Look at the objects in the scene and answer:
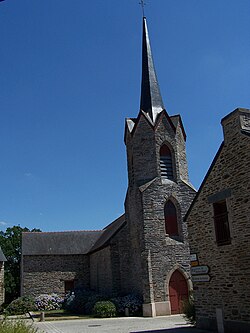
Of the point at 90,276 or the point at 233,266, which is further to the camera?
the point at 90,276

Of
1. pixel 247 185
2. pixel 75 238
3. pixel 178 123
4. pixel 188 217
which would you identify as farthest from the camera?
pixel 75 238

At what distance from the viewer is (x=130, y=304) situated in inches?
816

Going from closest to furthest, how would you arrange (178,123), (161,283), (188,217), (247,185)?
(247,185) → (188,217) → (161,283) → (178,123)

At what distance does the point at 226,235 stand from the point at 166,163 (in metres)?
10.1

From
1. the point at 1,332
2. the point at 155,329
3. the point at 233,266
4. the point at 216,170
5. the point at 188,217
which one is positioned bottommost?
the point at 155,329

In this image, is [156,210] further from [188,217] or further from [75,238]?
[75,238]

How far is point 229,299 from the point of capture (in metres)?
12.6

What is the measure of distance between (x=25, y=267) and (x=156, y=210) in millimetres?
14758

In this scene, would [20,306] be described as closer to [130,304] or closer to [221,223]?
[130,304]

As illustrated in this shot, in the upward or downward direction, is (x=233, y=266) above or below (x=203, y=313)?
above

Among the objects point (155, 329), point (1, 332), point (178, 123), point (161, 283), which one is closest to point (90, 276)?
point (161, 283)

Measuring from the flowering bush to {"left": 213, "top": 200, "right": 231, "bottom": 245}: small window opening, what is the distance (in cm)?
1994

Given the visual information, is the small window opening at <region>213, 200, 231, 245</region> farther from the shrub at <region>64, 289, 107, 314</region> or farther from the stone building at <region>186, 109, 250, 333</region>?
the shrub at <region>64, 289, 107, 314</region>

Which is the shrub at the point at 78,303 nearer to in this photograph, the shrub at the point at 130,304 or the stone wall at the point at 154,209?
the stone wall at the point at 154,209
